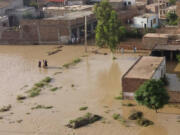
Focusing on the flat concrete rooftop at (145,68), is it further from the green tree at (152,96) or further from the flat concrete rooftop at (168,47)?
the flat concrete rooftop at (168,47)

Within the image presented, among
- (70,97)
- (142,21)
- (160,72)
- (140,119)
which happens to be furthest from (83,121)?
(142,21)

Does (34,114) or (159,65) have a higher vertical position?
(159,65)

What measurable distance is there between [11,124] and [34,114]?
62.5 inches

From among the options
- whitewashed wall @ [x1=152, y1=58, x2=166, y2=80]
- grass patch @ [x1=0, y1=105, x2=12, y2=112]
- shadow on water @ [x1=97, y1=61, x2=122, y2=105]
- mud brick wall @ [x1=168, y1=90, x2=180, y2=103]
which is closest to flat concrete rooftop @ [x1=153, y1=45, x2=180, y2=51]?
shadow on water @ [x1=97, y1=61, x2=122, y2=105]

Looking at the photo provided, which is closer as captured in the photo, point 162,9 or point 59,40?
point 59,40

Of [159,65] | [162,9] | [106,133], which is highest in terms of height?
[162,9]

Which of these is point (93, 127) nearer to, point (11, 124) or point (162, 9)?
point (11, 124)

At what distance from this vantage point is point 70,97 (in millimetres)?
23000

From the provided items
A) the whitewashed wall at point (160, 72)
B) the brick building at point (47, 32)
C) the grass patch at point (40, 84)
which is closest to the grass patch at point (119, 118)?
the whitewashed wall at point (160, 72)

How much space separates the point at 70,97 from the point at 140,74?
4.72 meters

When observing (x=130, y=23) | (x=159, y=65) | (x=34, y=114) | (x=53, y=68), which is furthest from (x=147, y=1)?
(x=34, y=114)

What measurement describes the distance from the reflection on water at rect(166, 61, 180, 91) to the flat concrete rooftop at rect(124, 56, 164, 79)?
1.53 metres

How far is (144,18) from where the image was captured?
43.7 meters

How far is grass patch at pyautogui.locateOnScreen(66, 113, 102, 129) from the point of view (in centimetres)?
1867
